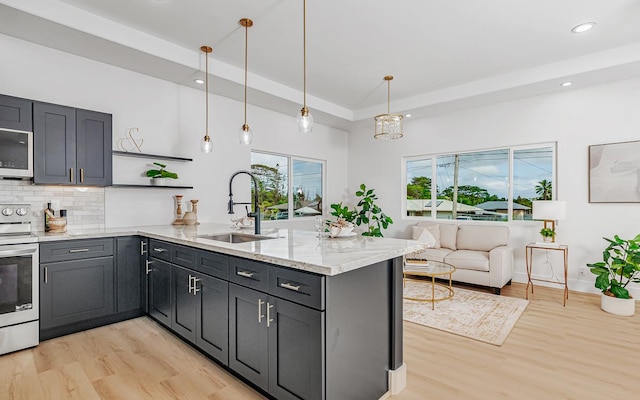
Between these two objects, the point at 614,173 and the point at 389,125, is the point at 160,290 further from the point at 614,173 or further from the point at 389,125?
the point at 614,173

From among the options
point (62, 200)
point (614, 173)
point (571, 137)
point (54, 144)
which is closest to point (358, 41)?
point (54, 144)

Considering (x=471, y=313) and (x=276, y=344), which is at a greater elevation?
(x=276, y=344)

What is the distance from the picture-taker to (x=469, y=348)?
273cm

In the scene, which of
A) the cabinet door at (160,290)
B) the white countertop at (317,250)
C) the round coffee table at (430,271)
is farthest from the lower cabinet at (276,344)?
the round coffee table at (430,271)

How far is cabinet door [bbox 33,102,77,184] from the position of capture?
295 cm

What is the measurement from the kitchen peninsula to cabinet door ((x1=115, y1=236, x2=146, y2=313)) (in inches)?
36.5

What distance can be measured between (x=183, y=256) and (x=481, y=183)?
4.63 m

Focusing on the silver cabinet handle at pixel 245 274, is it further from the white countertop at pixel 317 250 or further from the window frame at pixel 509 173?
the window frame at pixel 509 173

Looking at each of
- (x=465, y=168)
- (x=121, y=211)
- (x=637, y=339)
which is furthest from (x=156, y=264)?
(x=465, y=168)

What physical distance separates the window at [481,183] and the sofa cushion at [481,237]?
→ 39 cm

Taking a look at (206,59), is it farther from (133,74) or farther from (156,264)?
(156,264)

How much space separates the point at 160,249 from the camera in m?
3.01

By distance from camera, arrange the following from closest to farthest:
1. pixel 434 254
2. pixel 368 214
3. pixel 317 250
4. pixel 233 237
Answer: pixel 317 250, pixel 233 237, pixel 434 254, pixel 368 214

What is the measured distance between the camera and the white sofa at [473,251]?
423 centimetres
